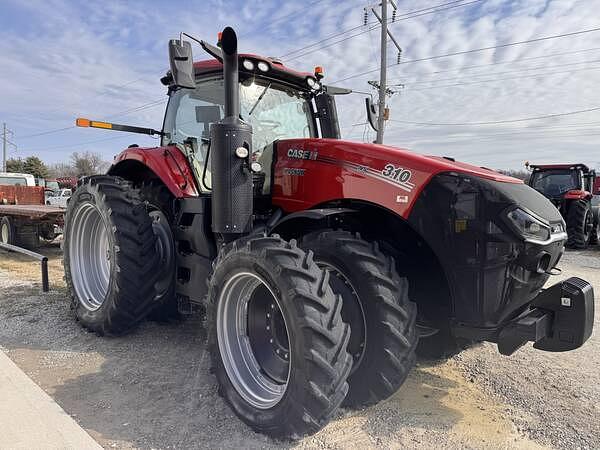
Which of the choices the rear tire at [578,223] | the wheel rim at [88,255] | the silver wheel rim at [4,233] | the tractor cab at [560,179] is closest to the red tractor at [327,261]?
the wheel rim at [88,255]

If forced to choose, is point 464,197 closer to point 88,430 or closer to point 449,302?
point 449,302

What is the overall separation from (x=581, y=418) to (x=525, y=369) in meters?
0.79

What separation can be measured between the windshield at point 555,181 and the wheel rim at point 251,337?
1226 cm

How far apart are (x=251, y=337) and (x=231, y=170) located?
1.13 metres

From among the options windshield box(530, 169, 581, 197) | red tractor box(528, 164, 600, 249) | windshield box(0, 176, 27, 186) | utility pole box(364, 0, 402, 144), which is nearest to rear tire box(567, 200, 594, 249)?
red tractor box(528, 164, 600, 249)

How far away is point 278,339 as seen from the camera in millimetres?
3029

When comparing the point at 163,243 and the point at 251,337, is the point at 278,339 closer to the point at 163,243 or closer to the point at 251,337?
the point at 251,337

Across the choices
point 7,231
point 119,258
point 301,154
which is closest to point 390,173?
point 301,154

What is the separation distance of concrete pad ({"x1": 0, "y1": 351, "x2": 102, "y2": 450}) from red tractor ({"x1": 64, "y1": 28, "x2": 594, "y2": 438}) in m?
0.88

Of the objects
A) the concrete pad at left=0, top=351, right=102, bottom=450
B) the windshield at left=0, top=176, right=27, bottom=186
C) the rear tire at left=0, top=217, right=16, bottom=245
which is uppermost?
the windshield at left=0, top=176, right=27, bottom=186

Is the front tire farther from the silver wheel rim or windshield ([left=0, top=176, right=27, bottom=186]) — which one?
windshield ([left=0, top=176, right=27, bottom=186])

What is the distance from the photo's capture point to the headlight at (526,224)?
8.73 feet

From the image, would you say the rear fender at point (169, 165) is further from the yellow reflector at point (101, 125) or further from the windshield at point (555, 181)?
the windshield at point (555, 181)

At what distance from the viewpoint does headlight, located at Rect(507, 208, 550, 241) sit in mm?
2660
